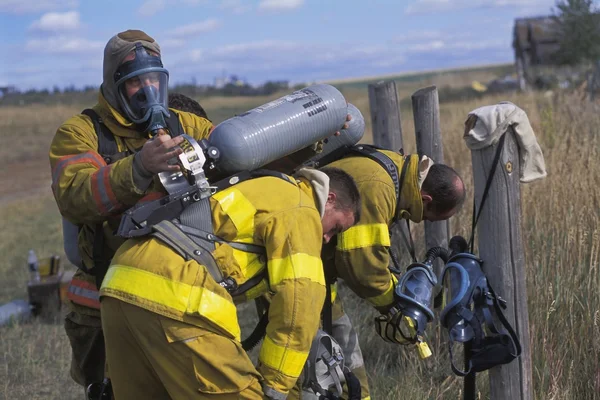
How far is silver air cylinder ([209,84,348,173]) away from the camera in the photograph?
264 centimetres

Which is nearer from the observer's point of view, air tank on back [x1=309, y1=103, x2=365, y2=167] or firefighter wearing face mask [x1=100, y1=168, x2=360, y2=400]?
firefighter wearing face mask [x1=100, y1=168, x2=360, y2=400]

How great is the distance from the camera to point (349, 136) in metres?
3.75

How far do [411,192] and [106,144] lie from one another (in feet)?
5.01

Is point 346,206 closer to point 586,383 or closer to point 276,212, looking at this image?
point 276,212

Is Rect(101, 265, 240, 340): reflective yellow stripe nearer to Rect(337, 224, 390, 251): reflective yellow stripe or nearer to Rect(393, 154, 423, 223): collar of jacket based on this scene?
Rect(337, 224, 390, 251): reflective yellow stripe

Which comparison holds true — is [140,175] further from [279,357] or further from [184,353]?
[279,357]

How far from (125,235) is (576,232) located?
284 cm

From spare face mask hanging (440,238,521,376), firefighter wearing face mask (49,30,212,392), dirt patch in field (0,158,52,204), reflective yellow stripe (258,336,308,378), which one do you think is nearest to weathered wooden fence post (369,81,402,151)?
firefighter wearing face mask (49,30,212,392)

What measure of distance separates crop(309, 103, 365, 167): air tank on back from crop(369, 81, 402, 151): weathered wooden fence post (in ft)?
5.76

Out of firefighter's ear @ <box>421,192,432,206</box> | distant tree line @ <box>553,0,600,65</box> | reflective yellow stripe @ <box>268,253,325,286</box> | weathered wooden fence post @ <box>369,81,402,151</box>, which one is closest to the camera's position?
reflective yellow stripe @ <box>268,253,325,286</box>

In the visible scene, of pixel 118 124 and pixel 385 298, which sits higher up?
pixel 118 124

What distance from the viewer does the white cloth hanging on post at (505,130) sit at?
306 centimetres

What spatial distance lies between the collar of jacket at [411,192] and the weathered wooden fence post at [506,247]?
1.53 ft

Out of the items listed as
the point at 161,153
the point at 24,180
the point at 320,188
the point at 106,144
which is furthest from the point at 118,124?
the point at 24,180
